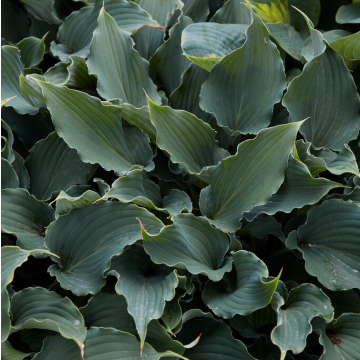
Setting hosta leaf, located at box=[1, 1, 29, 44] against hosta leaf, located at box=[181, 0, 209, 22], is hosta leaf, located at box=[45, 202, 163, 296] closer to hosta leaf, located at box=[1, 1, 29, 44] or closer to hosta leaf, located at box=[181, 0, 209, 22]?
hosta leaf, located at box=[181, 0, 209, 22]

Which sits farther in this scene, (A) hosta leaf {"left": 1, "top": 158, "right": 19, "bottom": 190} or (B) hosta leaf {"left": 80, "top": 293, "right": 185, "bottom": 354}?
(A) hosta leaf {"left": 1, "top": 158, "right": 19, "bottom": 190}

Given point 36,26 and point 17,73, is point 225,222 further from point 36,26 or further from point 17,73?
point 36,26

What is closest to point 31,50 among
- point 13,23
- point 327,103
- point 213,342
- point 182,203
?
point 13,23

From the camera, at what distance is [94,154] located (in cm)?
143

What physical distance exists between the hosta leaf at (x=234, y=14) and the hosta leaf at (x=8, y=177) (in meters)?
1.10

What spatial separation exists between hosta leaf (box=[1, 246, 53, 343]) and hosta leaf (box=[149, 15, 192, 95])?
99 cm

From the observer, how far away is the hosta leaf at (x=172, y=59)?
1795 millimetres

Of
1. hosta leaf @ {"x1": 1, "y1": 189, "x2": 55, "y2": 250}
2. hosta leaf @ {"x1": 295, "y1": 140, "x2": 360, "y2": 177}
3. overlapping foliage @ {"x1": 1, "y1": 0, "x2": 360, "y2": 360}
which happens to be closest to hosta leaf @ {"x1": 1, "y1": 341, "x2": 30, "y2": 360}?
overlapping foliage @ {"x1": 1, "y1": 0, "x2": 360, "y2": 360}

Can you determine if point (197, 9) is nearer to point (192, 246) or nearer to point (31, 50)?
point (31, 50)

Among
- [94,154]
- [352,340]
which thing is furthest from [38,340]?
[352,340]

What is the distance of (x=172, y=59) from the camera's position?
1.82m

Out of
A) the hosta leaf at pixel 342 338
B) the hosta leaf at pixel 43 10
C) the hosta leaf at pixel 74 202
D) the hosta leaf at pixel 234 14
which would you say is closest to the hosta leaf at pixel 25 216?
the hosta leaf at pixel 74 202

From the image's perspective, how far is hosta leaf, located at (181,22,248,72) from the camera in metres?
1.65

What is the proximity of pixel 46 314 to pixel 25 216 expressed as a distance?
13.4 inches
